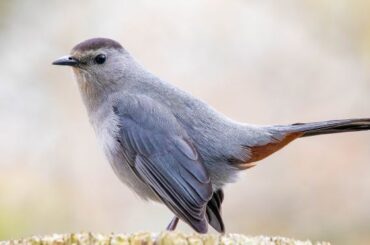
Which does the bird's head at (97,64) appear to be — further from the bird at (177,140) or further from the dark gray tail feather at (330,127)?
the dark gray tail feather at (330,127)

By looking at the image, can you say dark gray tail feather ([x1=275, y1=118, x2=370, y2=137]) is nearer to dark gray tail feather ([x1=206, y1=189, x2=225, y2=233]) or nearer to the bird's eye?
dark gray tail feather ([x1=206, y1=189, x2=225, y2=233])

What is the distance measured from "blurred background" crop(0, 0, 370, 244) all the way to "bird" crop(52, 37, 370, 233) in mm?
1231

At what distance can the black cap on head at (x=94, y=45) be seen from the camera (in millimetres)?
5469

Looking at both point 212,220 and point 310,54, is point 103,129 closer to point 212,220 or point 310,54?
point 212,220

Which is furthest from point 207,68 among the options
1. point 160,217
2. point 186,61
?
point 160,217

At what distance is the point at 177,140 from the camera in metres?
5.11

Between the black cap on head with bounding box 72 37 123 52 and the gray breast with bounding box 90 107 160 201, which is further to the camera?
the black cap on head with bounding box 72 37 123 52

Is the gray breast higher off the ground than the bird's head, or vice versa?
the bird's head

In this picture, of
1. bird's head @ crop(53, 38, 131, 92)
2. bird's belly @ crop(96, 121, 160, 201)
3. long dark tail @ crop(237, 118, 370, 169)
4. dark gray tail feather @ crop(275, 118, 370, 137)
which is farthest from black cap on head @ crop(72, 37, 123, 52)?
dark gray tail feather @ crop(275, 118, 370, 137)

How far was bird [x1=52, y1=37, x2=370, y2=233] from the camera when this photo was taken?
16.3 feet

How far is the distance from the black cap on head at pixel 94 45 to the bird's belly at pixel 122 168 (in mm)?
564

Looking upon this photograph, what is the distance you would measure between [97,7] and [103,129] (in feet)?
7.06

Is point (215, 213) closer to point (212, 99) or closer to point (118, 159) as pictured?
point (118, 159)

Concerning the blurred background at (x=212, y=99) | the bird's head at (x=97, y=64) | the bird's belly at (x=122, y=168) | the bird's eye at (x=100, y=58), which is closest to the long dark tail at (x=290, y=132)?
the bird's belly at (x=122, y=168)
